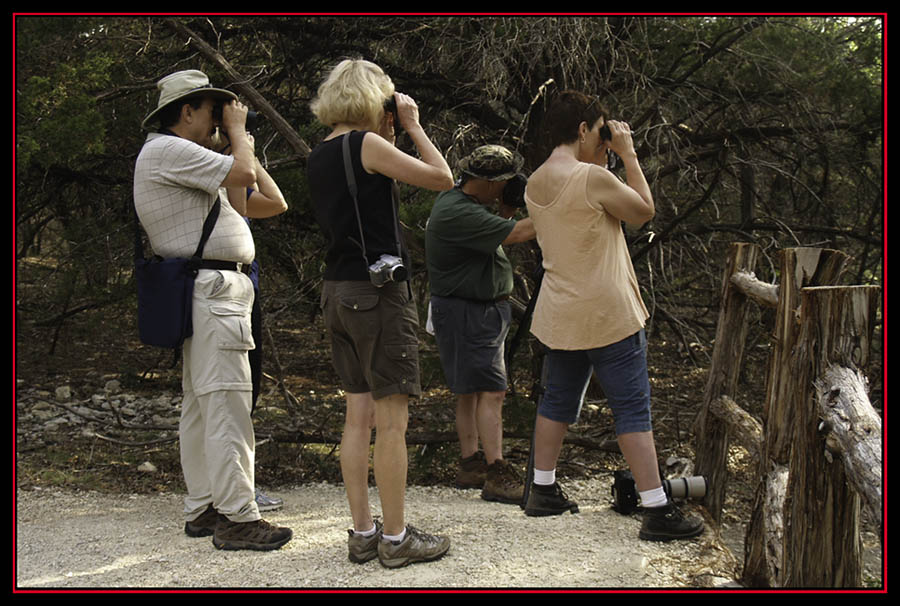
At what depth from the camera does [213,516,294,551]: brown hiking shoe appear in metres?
3.50

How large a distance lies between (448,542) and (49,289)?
15.7 feet

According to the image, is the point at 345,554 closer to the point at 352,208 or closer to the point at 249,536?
the point at 249,536

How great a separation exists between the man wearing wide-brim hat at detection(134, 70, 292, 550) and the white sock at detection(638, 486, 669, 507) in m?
1.48

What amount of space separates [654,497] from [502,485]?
0.91 metres

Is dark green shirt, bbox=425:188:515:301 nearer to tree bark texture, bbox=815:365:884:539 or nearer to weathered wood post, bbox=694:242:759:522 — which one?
weathered wood post, bbox=694:242:759:522

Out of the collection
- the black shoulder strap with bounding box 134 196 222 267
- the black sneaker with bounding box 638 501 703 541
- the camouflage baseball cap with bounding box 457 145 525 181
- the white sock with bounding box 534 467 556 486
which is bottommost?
the black sneaker with bounding box 638 501 703 541

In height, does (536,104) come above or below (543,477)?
above

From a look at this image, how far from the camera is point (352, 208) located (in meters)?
3.12

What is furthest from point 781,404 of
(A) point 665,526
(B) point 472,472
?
(B) point 472,472

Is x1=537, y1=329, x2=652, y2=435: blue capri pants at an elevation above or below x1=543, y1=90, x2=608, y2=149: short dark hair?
below

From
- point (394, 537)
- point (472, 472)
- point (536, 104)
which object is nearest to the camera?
point (394, 537)

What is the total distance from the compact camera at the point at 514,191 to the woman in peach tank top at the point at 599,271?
590 millimetres

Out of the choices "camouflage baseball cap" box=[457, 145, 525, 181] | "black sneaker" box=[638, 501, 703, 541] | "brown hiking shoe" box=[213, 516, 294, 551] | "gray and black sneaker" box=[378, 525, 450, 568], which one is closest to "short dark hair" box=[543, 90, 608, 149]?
"camouflage baseball cap" box=[457, 145, 525, 181]

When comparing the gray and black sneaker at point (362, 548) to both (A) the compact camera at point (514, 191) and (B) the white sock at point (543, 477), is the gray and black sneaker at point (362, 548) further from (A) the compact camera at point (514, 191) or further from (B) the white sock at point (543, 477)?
(A) the compact camera at point (514, 191)
